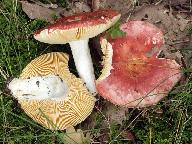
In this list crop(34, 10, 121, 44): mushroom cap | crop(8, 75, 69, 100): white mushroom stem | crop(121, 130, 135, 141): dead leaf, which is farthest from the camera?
crop(121, 130, 135, 141): dead leaf

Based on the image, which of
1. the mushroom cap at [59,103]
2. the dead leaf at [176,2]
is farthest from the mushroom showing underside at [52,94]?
the dead leaf at [176,2]

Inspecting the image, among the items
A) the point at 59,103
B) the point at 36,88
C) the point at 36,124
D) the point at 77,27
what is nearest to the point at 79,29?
the point at 77,27

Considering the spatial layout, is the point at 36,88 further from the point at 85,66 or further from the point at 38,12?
the point at 38,12

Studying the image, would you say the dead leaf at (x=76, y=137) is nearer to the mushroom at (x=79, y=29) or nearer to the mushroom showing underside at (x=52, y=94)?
the mushroom showing underside at (x=52, y=94)

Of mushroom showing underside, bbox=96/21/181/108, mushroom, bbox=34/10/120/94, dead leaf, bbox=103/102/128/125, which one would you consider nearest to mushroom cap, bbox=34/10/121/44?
mushroom, bbox=34/10/120/94

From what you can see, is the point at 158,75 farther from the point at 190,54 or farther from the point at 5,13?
the point at 5,13

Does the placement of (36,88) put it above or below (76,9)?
below

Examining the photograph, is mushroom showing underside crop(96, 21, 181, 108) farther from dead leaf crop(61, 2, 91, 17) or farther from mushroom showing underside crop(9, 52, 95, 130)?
dead leaf crop(61, 2, 91, 17)
